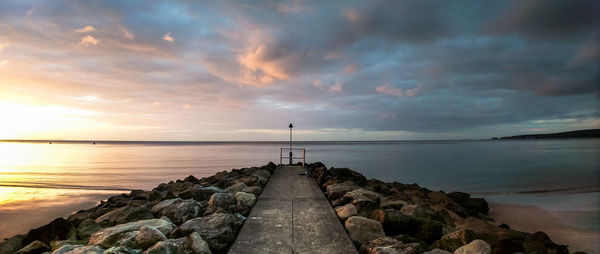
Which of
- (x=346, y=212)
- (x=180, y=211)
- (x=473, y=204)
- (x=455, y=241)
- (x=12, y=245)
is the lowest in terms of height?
(x=473, y=204)

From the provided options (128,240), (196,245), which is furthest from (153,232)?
(196,245)

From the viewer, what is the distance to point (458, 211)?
11.0 meters

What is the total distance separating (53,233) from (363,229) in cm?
648

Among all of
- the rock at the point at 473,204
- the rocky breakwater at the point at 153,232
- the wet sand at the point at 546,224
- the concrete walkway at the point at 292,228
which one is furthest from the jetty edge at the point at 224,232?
the rock at the point at 473,204

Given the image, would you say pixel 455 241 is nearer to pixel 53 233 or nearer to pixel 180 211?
pixel 180 211

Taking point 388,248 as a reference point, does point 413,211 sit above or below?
below

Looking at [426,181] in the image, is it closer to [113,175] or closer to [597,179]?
[597,179]

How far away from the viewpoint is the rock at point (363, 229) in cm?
556

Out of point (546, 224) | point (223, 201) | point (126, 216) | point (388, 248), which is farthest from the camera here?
point (546, 224)

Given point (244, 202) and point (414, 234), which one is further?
point (244, 202)

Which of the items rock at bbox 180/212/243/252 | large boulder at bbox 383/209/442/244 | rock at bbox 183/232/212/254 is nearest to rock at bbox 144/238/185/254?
rock at bbox 183/232/212/254

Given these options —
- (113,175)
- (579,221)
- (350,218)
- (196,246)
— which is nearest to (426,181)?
(579,221)

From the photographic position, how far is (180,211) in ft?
23.4

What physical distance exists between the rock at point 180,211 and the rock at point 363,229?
3636 mm
